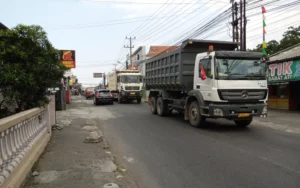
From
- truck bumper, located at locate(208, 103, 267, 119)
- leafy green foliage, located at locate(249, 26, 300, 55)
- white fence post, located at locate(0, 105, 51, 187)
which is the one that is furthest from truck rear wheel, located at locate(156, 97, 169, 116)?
leafy green foliage, located at locate(249, 26, 300, 55)

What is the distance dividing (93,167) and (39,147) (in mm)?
1602

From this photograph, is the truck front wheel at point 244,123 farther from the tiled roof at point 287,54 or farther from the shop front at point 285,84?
the tiled roof at point 287,54

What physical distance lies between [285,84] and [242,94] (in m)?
11.0

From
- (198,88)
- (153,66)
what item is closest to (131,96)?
(153,66)

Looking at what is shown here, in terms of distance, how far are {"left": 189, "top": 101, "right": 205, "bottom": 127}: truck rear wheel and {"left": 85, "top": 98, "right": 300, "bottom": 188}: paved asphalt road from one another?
0.33 m

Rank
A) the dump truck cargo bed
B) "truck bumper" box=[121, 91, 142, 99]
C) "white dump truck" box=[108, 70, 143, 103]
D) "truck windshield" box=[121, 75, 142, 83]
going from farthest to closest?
"truck windshield" box=[121, 75, 142, 83] < "white dump truck" box=[108, 70, 143, 103] < "truck bumper" box=[121, 91, 142, 99] < the dump truck cargo bed

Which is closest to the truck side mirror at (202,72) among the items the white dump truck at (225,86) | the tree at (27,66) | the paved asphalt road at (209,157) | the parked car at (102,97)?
the white dump truck at (225,86)

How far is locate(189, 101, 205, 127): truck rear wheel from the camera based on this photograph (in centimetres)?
1182

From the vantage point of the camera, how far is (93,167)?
19.7 feet

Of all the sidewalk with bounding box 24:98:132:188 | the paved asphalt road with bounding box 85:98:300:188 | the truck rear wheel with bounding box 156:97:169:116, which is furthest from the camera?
the truck rear wheel with bounding box 156:97:169:116

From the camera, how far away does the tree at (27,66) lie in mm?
7359

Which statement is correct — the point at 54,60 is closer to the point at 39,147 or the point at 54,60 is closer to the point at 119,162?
the point at 39,147

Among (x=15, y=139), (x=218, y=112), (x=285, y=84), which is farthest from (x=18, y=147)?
(x=285, y=84)

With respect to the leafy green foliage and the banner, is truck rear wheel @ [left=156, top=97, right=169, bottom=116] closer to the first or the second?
the banner
